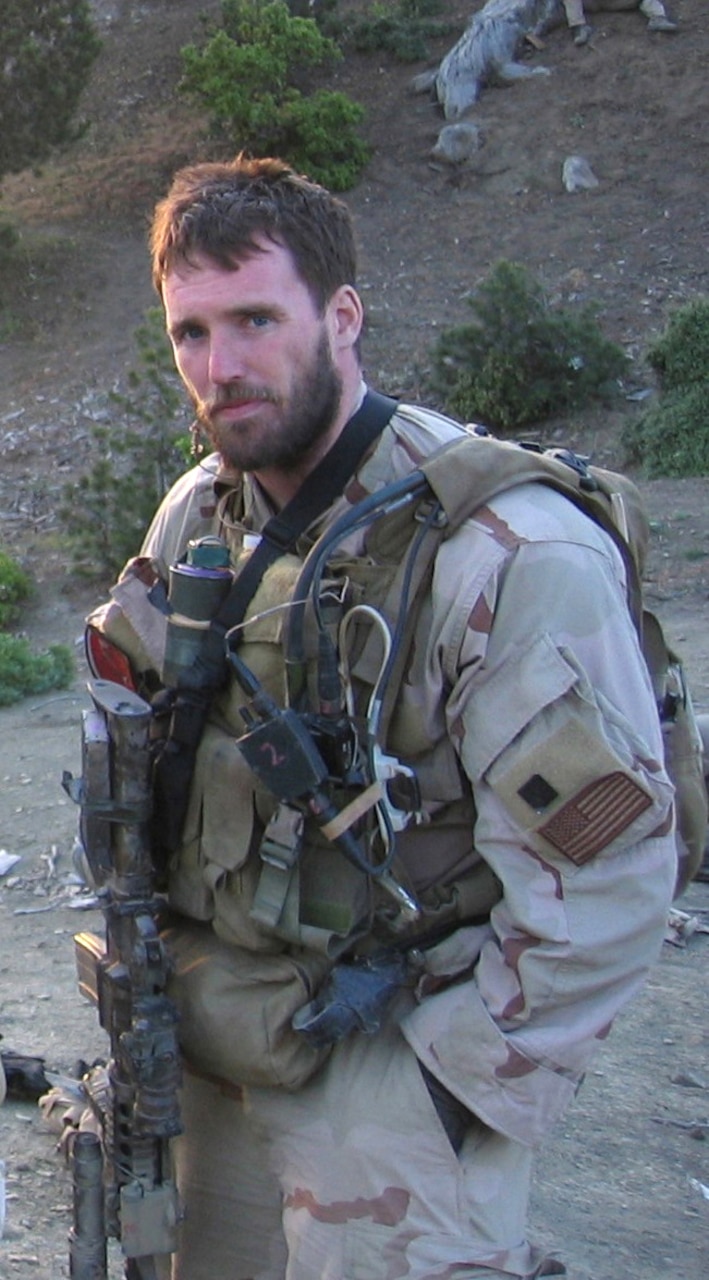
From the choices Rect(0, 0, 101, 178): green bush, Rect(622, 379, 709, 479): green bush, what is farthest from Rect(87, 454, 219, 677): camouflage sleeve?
Rect(0, 0, 101, 178): green bush

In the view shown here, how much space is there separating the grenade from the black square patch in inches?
20.0

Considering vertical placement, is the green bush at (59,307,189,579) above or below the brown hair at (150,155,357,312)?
below

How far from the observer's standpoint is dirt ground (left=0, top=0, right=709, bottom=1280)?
3172 millimetres

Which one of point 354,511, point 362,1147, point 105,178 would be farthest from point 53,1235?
point 105,178

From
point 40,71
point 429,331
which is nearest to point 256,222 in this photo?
point 429,331

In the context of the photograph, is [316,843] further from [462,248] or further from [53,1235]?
[462,248]

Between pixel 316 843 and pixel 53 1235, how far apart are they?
1.30m

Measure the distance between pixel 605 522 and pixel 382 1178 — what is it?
914 millimetres

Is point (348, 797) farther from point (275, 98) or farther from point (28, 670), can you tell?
point (275, 98)

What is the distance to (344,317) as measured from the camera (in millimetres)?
2193

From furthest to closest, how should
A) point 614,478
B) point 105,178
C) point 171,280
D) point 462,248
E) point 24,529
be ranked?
point 105,178
point 462,248
point 24,529
point 614,478
point 171,280

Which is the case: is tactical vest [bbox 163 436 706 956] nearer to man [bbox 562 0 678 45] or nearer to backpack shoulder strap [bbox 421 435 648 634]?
backpack shoulder strap [bbox 421 435 648 634]

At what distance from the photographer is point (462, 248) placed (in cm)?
1420

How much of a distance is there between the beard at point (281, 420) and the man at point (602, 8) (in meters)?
15.6
